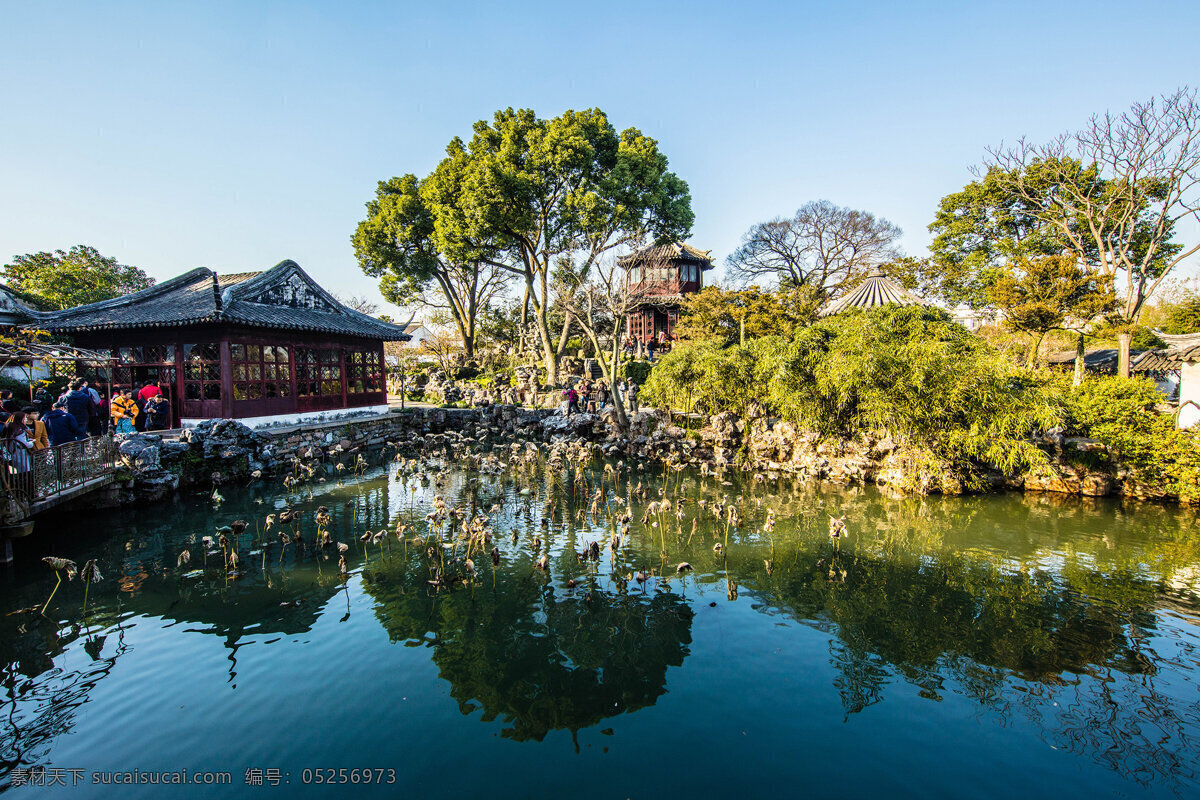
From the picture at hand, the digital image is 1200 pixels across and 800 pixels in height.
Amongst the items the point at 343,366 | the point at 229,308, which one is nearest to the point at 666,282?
the point at 343,366

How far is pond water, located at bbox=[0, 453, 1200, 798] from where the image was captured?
4.43 meters

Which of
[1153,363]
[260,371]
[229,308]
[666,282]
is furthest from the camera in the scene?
[666,282]

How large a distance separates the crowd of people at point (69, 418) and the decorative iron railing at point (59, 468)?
9 cm

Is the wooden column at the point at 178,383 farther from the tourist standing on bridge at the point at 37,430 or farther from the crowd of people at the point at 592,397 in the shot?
the crowd of people at the point at 592,397

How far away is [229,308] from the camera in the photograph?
15930mm

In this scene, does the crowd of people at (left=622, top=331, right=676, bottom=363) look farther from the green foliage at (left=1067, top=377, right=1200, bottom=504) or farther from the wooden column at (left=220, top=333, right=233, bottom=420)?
the green foliage at (left=1067, top=377, right=1200, bottom=504)

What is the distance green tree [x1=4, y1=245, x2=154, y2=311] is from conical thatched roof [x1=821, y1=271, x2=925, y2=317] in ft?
101

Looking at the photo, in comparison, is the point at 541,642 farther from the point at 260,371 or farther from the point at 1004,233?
the point at 1004,233

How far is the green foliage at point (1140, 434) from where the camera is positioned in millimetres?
11477

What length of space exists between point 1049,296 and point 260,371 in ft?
81.8

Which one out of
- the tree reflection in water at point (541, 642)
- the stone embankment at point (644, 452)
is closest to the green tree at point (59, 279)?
the stone embankment at point (644, 452)

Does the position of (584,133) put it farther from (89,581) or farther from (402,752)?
(402,752)

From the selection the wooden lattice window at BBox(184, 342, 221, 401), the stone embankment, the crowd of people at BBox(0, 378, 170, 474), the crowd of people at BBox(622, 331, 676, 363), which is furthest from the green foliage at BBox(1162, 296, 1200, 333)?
the wooden lattice window at BBox(184, 342, 221, 401)

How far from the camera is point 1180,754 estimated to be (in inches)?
179
